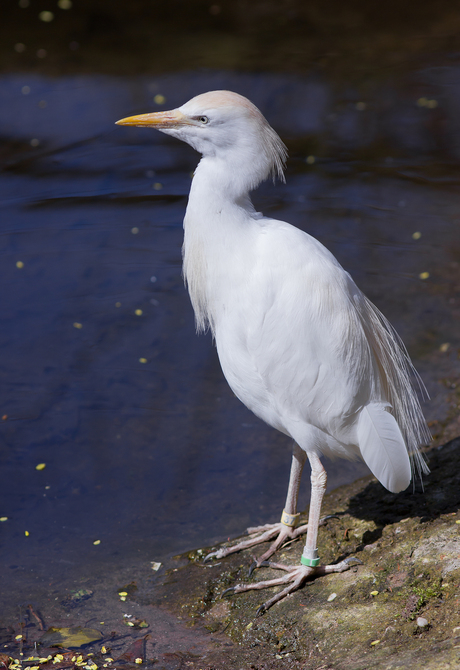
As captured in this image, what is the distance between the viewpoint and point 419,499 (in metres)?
3.11

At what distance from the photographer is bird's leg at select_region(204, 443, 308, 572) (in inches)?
122

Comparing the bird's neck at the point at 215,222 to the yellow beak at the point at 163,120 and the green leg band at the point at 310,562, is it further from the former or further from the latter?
the green leg band at the point at 310,562

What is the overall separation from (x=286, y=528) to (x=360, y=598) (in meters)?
0.62

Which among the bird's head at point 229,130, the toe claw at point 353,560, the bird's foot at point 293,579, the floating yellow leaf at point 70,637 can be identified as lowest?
the floating yellow leaf at point 70,637

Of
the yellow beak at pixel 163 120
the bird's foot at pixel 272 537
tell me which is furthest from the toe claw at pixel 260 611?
the yellow beak at pixel 163 120

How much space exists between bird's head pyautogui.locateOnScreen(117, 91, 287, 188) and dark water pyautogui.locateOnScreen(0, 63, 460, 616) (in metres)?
1.96

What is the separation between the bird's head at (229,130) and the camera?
242 centimetres

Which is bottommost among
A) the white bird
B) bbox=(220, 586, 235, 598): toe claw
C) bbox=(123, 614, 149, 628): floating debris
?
bbox=(123, 614, 149, 628): floating debris

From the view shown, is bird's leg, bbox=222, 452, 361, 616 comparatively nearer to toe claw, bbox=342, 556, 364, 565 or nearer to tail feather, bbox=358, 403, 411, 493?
toe claw, bbox=342, 556, 364, 565

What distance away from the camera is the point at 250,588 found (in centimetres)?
287

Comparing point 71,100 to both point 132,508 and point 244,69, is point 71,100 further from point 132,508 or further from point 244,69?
point 132,508

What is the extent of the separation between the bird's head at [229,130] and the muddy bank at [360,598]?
5.59 ft

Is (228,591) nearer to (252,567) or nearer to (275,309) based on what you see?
(252,567)

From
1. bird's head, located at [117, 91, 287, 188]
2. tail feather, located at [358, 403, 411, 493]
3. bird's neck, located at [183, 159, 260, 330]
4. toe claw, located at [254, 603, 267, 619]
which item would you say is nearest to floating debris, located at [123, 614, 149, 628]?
toe claw, located at [254, 603, 267, 619]
